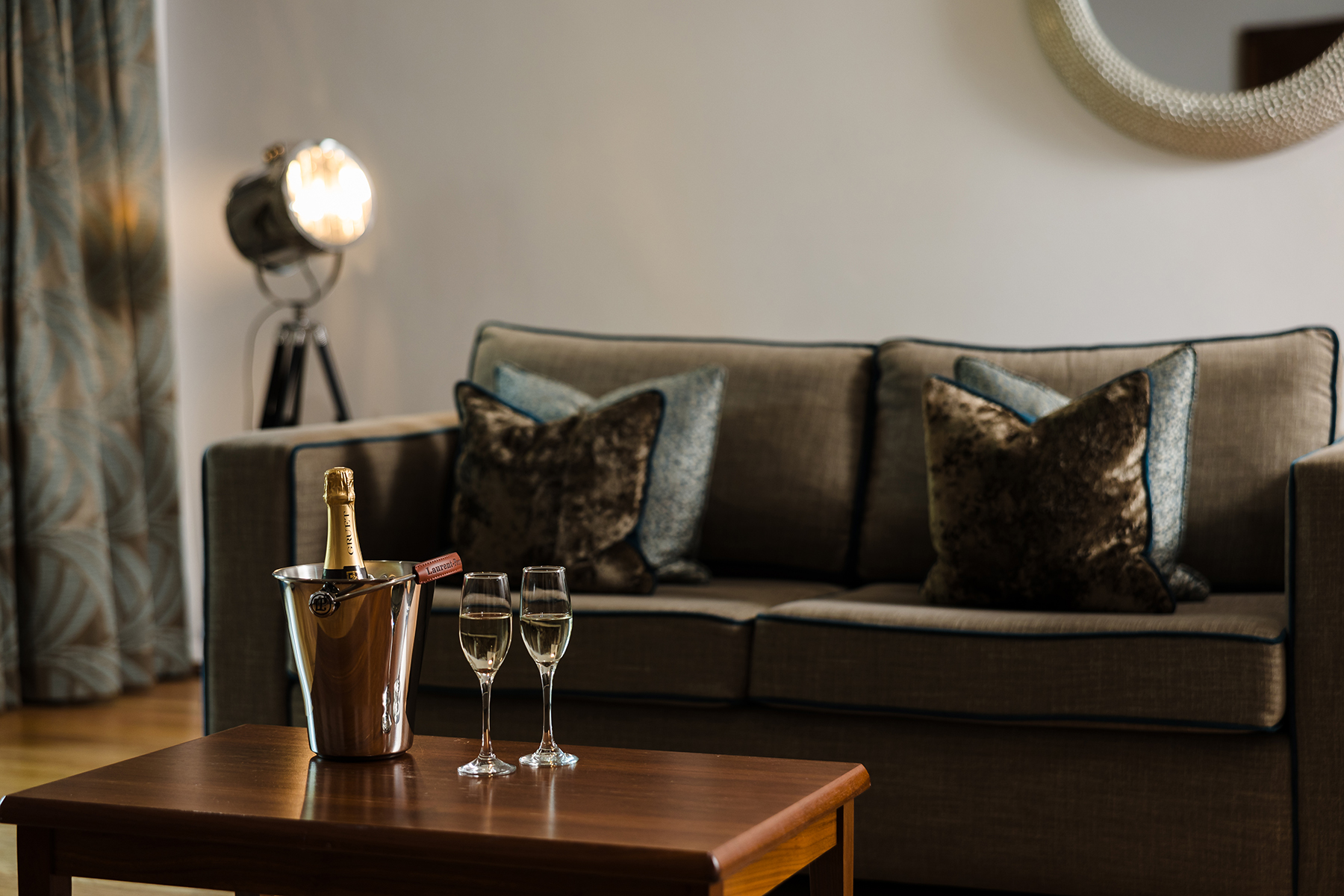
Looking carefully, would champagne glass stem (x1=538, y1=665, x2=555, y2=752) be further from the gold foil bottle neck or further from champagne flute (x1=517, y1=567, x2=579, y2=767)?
the gold foil bottle neck

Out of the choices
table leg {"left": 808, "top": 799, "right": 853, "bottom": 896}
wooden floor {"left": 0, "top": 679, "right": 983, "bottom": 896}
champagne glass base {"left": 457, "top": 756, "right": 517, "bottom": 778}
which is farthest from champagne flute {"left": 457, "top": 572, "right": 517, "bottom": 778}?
wooden floor {"left": 0, "top": 679, "right": 983, "bottom": 896}

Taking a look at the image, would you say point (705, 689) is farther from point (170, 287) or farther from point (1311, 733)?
point (170, 287)

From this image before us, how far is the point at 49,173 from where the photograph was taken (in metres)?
Result: 3.34

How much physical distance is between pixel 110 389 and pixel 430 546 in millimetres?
1329

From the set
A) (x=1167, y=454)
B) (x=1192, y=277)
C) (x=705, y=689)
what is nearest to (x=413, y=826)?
(x=705, y=689)

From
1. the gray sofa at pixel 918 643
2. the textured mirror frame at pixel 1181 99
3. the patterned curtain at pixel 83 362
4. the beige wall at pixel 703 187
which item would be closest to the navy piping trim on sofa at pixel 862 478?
the gray sofa at pixel 918 643

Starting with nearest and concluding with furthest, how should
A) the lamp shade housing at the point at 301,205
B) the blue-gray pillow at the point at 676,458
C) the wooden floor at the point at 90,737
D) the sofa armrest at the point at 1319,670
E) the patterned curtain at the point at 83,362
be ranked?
the sofa armrest at the point at 1319,670
the wooden floor at the point at 90,737
the blue-gray pillow at the point at 676,458
the lamp shade housing at the point at 301,205
the patterned curtain at the point at 83,362

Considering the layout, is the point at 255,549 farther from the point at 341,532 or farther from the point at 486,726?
the point at 486,726

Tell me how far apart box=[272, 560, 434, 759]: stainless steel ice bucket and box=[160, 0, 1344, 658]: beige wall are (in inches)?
75.7

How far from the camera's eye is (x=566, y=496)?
92.7 inches

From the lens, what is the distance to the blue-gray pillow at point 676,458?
247cm

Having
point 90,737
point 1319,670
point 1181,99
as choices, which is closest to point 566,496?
point 1319,670

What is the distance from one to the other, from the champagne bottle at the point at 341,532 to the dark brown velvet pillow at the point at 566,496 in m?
0.83

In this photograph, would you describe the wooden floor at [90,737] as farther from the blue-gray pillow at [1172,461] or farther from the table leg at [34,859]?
the table leg at [34,859]
